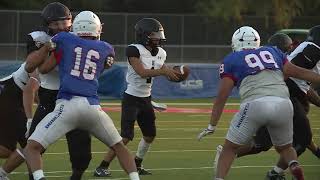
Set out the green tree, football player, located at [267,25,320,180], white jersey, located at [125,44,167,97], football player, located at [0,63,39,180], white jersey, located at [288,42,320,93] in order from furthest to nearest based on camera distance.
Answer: the green tree < white jersey, located at [125,44,167,97] < white jersey, located at [288,42,320,93] < football player, located at [267,25,320,180] < football player, located at [0,63,39,180]

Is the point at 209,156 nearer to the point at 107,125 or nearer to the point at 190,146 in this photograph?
the point at 190,146

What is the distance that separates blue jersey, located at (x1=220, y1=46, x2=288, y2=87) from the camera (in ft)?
27.8

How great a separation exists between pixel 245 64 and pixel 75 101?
165 centimetres

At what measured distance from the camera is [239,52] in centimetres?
859

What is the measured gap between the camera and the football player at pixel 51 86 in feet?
27.1

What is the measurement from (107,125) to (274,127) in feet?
5.26

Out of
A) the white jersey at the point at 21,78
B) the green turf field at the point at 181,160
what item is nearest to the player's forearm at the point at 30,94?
the white jersey at the point at 21,78

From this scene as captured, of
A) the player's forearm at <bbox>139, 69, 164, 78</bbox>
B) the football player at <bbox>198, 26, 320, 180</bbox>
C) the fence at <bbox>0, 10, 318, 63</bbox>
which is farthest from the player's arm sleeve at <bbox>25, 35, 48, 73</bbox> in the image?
the fence at <bbox>0, 10, 318, 63</bbox>

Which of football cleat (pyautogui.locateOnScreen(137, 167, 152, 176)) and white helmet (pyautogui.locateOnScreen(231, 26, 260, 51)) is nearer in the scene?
white helmet (pyautogui.locateOnScreen(231, 26, 260, 51))

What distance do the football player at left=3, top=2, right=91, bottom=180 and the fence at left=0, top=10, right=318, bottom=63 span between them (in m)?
21.5

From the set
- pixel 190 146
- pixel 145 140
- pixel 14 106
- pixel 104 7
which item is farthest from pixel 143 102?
pixel 104 7

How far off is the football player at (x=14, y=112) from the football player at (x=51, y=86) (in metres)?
0.28

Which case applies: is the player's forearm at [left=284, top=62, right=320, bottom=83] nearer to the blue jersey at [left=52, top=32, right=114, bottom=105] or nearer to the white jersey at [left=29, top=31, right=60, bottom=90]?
the blue jersey at [left=52, top=32, right=114, bottom=105]

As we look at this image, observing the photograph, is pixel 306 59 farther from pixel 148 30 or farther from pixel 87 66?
pixel 87 66
